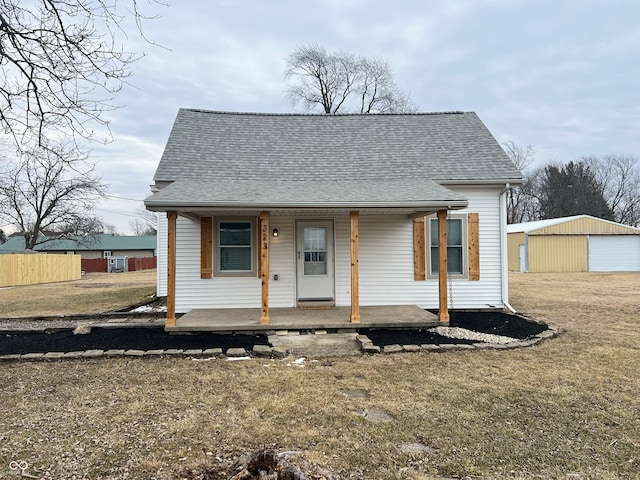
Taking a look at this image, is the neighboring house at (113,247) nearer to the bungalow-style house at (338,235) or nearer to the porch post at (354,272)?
the bungalow-style house at (338,235)

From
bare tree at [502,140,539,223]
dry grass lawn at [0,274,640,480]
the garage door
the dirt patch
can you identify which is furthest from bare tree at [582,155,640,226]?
dry grass lawn at [0,274,640,480]

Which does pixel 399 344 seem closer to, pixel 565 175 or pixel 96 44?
pixel 96 44

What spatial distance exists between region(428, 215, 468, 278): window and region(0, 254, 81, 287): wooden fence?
2146 centimetres

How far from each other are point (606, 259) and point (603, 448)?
26494 millimetres

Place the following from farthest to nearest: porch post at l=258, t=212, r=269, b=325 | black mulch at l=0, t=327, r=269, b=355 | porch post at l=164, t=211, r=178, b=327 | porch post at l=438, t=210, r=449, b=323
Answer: porch post at l=438, t=210, r=449, b=323, porch post at l=258, t=212, r=269, b=325, porch post at l=164, t=211, r=178, b=327, black mulch at l=0, t=327, r=269, b=355

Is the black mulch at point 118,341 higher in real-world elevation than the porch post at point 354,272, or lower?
lower

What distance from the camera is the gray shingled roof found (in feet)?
24.7

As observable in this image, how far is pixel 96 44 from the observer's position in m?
4.42

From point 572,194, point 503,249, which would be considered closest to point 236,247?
point 503,249

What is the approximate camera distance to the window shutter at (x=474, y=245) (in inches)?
355

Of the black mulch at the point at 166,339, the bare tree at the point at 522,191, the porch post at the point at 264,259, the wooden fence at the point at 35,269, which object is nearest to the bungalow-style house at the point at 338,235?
the porch post at the point at 264,259

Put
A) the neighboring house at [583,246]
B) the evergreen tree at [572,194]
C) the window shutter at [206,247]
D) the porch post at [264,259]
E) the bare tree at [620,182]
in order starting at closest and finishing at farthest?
the porch post at [264,259] < the window shutter at [206,247] < the neighboring house at [583,246] < the evergreen tree at [572,194] < the bare tree at [620,182]

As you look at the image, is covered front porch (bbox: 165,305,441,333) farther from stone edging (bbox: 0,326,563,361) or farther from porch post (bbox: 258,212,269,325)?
stone edging (bbox: 0,326,563,361)

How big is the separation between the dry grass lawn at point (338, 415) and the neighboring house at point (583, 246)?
68.5ft
